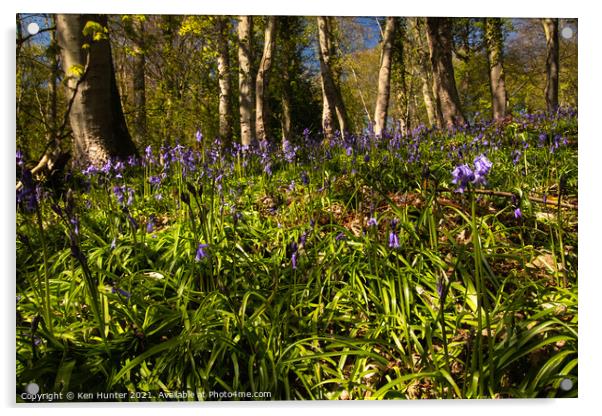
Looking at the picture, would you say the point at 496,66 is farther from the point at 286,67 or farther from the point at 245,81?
the point at 245,81

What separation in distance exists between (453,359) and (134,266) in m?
1.61

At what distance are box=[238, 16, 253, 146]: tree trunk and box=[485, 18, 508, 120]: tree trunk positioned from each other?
284 centimetres

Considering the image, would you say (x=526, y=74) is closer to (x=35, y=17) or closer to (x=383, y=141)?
(x=383, y=141)

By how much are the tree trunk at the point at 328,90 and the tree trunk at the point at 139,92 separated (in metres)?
1.44

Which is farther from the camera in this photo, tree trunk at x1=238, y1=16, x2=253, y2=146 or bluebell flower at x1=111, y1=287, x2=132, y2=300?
tree trunk at x1=238, y1=16, x2=253, y2=146

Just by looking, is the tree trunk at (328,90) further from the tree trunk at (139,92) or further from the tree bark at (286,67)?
the tree trunk at (139,92)

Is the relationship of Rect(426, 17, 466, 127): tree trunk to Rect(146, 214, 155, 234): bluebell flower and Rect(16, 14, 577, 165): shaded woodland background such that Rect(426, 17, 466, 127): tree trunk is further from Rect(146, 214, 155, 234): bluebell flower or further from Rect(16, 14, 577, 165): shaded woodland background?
Rect(146, 214, 155, 234): bluebell flower

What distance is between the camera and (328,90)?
3.62 m

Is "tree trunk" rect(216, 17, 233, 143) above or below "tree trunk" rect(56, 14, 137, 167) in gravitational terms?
above

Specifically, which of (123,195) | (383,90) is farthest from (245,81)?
(123,195)

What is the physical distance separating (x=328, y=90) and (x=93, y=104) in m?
1.88

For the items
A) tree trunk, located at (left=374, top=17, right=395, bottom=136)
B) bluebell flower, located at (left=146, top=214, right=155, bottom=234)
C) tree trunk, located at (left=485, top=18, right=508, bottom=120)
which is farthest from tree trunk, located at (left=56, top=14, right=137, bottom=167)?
tree trunk, located at (left=485, top=18, right=508, bottom=120)

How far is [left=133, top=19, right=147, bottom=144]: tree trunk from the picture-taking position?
10.6ft

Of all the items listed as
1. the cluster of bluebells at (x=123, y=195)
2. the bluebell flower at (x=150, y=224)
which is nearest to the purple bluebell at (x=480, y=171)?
the bluebell flower at (x=150, y=224)
